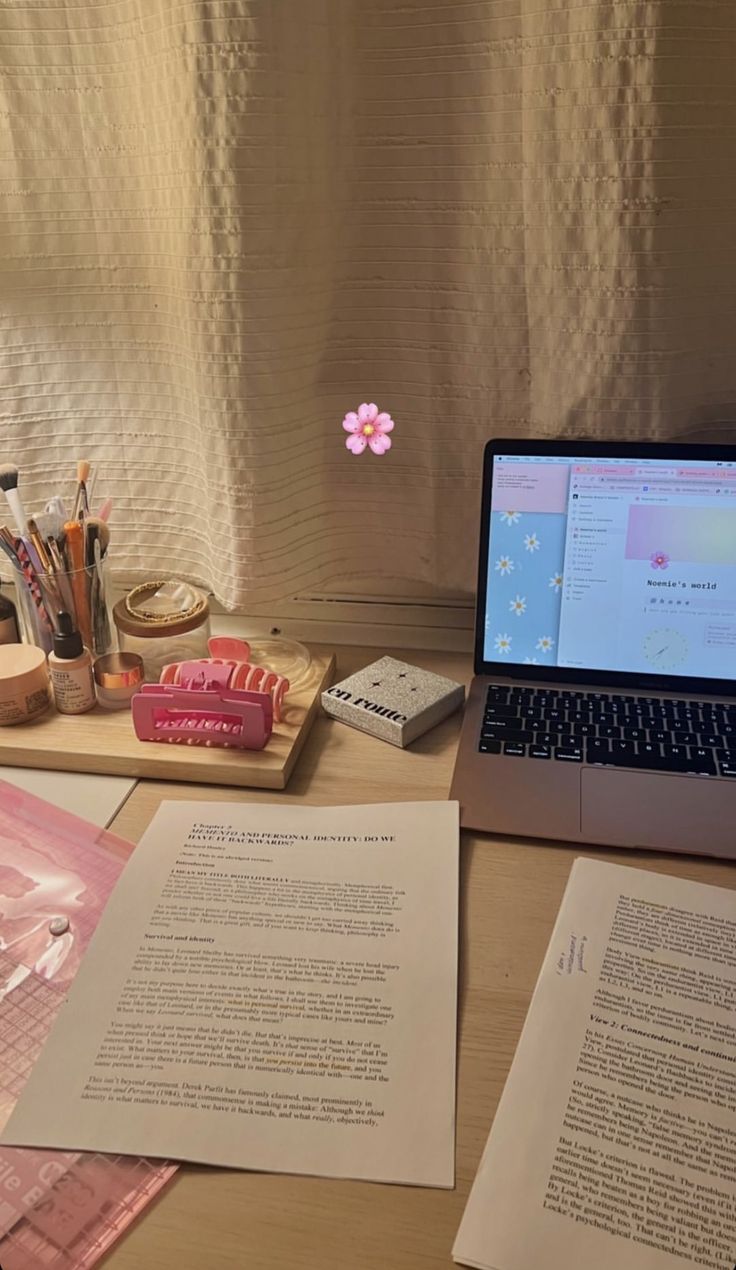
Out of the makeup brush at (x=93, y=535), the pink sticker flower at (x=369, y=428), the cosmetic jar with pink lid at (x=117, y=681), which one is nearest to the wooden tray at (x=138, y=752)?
the cosmetic jar with pink lid at (x=117, y=681)

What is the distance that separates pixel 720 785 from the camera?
2.51 feet

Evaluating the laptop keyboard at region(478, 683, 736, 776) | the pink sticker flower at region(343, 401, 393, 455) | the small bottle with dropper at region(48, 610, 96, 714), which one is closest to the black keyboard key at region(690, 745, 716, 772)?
the laptop keyboard at region(478, 683, 736, 776)

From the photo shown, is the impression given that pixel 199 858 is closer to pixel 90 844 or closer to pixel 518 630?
pixel 90 844

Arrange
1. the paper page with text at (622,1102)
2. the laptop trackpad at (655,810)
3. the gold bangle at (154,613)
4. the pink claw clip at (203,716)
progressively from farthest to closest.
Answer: the gold bangle at (154,613)
the pink claw clip at (203,716)
the laptop trackpad at (655,810)
the paper page with text at (622,1102)

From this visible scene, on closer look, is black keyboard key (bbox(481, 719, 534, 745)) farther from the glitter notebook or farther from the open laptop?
the glitter notebook

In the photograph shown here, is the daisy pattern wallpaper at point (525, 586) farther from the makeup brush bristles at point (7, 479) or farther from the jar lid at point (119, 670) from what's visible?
the makeup brush bristles at point (7, 479)

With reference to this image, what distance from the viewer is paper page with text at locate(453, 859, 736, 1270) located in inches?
18.3

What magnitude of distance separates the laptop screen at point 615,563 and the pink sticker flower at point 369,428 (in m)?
0.13

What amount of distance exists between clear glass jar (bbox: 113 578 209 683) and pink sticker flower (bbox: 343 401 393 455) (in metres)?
0.21

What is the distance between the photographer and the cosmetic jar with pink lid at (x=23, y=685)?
87 cm

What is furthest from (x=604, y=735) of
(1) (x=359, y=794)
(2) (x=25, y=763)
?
(2) (x=25, y=763)

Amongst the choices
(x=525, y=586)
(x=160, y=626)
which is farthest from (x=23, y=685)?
(x=525, y=586)

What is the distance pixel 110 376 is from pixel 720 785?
26.6 inches

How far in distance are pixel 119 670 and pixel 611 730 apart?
0.44 meters
